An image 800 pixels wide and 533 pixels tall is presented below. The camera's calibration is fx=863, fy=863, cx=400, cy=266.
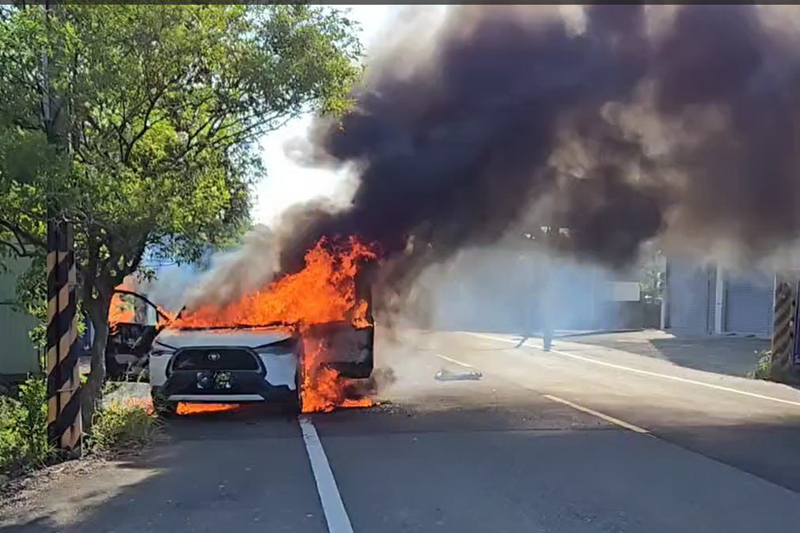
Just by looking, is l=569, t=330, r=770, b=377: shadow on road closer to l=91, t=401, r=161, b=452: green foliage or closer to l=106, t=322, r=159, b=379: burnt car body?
l=106, t=322, r=159, b=379: burnt car body

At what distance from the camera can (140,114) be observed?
7.08 m

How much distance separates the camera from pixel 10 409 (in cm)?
777

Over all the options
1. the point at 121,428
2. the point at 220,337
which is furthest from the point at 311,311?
the point at 121,428

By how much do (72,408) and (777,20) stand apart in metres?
9.76

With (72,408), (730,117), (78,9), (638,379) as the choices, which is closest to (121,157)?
(78,9)

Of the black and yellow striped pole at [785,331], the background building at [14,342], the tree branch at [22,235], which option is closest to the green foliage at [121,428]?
the tree branch at [22,235]

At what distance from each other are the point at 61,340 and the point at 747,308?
26.0 m

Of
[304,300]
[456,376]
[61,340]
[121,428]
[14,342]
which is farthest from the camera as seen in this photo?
[456,376]

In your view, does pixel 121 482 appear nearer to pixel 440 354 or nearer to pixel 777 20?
pixel 777 20

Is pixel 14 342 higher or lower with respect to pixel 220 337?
lower

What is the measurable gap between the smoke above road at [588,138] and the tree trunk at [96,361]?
3.77 metres

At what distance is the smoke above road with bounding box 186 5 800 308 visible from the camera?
37.8 feet

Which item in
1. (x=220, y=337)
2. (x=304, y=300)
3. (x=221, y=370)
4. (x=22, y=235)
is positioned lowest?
(x=221, y=370)

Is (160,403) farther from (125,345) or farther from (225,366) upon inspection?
(125,345)
